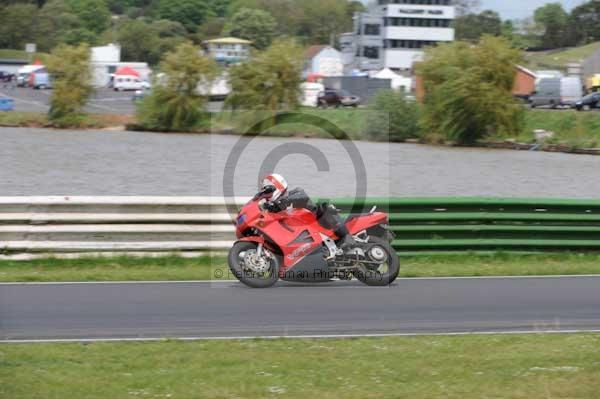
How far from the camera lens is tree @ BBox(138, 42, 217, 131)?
5581cm

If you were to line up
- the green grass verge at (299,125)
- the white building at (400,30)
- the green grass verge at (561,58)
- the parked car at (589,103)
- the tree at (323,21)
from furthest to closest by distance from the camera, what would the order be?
the tree at (323,21), the white building at (400,30), the green grass verge at (561,58), the parked car at (589,103), the green grass verge at (299,125)

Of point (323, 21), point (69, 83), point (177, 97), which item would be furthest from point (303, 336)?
point (323, 21)

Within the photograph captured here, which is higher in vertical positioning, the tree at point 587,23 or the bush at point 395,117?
the tree at point 587,23

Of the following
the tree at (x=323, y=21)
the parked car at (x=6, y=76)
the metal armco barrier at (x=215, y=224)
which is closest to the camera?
the metal armco barrier at (x=215, y=224)

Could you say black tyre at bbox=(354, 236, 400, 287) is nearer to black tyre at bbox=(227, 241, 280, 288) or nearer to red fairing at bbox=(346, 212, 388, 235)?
red fairing at bbox=(346, 212, 388, 235)

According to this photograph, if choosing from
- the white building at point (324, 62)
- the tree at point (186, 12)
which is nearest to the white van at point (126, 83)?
the white building at point (324, 62)

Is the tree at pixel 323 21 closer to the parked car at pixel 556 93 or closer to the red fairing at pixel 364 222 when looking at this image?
the parked car at pixel 556 93

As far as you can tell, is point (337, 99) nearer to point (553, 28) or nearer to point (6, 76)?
point (6, 76)

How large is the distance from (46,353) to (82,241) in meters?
5.53

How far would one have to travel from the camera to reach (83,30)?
142 meters

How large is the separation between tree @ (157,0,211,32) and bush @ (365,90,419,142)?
112m

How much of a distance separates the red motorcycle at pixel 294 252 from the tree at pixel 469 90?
41.8 metres

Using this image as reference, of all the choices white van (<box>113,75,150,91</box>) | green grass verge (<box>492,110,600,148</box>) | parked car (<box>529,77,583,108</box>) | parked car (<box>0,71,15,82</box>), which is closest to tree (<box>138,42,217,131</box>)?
green grass verge (<box>492,110,600,148</box>)

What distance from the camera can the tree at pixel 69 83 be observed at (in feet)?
186
